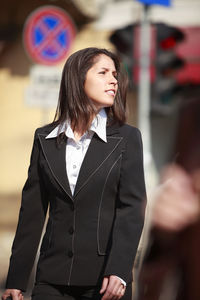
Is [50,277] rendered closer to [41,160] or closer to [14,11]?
[41,160]

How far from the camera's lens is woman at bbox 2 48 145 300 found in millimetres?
2746

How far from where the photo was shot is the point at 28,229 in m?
2.94

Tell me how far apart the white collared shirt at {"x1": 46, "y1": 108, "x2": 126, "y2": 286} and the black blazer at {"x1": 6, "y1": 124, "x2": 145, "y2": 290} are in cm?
3

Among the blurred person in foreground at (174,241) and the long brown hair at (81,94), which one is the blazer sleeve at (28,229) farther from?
the blurred person in foreground at (174,241)

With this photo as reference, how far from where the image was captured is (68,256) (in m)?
2.79

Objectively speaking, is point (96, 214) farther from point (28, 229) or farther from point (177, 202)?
point (177, 202)

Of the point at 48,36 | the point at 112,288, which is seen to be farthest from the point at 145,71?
the point at 112,288

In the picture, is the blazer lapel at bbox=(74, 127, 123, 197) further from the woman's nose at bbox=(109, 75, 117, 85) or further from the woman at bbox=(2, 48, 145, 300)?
the woman's nose at bbox=(109, 75, 117, 85)

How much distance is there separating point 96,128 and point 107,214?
35 cm

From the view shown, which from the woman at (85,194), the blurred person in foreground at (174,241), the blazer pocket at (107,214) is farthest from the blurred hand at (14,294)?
the blurred person in foreground at (174,241)

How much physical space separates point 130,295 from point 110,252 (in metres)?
0.18

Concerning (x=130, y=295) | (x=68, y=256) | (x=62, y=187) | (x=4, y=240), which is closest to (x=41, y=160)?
(x=62, y=187)

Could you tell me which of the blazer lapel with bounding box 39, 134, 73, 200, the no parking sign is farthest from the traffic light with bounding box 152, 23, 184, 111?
the blazer lapel with bounding box 39, 134, 73, 200

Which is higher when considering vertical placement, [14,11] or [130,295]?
[14,11]
